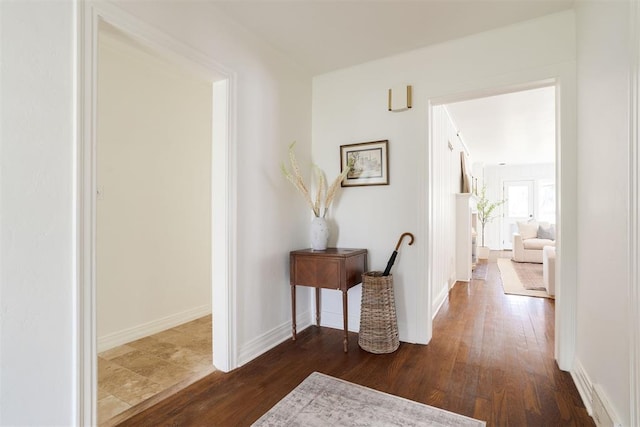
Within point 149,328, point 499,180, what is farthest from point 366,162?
point 499,180

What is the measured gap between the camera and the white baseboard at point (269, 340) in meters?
2.33

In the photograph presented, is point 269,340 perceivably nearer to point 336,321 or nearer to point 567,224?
point 336,321

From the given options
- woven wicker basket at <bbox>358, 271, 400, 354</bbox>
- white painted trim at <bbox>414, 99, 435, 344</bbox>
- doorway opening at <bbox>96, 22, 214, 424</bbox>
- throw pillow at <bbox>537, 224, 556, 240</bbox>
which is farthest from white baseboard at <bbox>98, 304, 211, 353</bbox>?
throw pillow at <bbox>537, 224, 556, 240</bbox>

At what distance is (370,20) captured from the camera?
226 centimetres

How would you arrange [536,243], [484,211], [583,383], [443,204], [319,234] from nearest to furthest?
[583,383], [319,234], [443,204], [536,243], [484,211]

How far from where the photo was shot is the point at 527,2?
206cm

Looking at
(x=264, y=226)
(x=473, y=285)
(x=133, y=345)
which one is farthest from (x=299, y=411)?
(x=473, y=285)

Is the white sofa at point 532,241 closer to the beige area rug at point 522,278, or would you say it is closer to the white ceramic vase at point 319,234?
the beige area rug at point 522,278

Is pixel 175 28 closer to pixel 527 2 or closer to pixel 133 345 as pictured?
pixel 527 2

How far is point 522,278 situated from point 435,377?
4.06 meters

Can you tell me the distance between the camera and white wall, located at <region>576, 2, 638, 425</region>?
135 cm

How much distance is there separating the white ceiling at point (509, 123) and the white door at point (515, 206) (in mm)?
1578

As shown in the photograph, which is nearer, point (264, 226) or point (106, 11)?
point (106, 11)

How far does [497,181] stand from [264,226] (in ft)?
29.6
